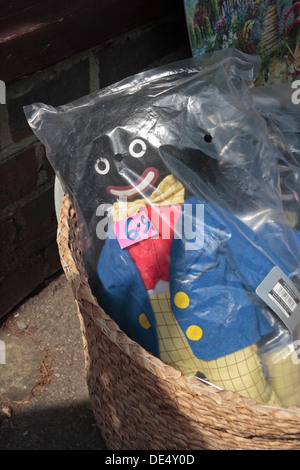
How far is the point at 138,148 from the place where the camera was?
0.99m

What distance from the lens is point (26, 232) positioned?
146cm

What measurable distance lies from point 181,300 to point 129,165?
0.89ft

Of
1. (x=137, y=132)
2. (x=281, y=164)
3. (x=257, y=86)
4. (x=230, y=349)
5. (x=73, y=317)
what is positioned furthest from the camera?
(x=73, y=317)

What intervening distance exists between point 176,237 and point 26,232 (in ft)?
2.11

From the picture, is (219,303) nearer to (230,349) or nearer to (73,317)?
(230,349)

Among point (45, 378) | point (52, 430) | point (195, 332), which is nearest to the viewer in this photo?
point (195, 332)

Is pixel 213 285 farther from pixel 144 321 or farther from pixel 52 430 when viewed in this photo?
pixel 52 430

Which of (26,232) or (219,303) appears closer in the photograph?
(219,303)

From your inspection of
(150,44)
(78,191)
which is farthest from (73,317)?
(150,44)

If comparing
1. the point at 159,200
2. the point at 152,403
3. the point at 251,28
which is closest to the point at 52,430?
the point at 152,403

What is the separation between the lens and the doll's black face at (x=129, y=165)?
0.99 metres

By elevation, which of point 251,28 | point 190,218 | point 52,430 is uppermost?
point 251,28

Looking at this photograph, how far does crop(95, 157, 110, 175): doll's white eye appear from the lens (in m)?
1.00

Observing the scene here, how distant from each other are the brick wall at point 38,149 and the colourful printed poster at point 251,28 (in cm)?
27
